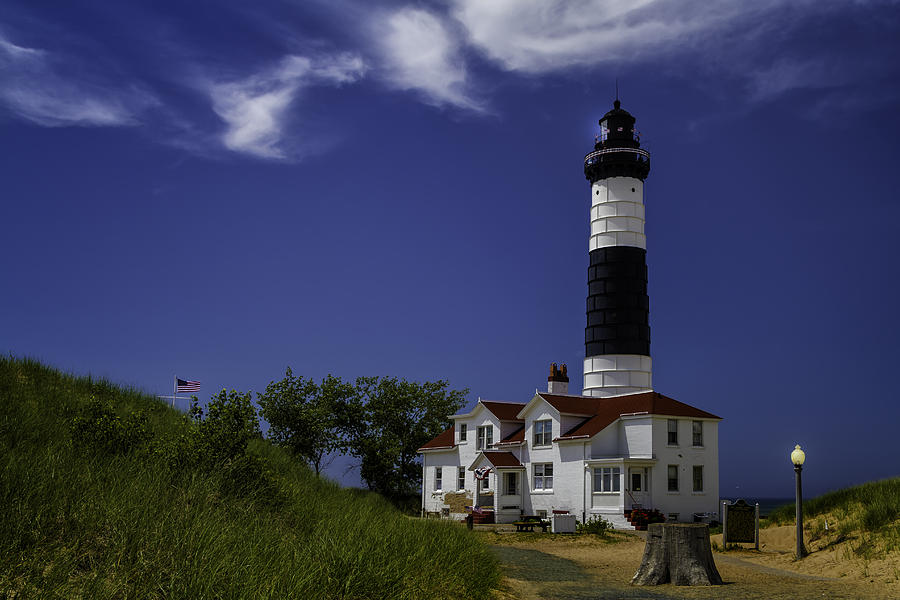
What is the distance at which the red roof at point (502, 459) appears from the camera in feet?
132

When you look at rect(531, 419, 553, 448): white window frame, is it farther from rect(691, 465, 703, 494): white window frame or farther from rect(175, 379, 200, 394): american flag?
rect(175, 379, 200, 394): american flag

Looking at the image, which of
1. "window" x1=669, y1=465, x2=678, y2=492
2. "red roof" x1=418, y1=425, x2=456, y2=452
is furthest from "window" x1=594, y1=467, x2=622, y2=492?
"red roof" x1=418, y1=425, x2=456, y2=452

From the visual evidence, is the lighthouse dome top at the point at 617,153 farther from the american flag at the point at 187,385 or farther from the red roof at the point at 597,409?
the american flag at the point at 187,385

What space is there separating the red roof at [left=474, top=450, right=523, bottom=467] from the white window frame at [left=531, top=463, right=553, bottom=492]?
948 mm

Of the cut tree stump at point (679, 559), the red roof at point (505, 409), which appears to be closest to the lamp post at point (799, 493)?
the cut tree stump at point (679, 559)

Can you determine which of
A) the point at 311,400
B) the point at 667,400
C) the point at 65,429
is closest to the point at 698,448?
the point at 667,400

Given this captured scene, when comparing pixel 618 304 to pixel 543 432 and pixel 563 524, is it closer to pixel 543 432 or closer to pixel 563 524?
pixel 543 432

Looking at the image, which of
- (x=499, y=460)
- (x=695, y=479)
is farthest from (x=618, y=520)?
(x=499, y=460)

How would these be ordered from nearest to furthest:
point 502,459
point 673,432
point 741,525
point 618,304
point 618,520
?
point 741,525 < point 618,520 < point 673,432 < point 502,459 < point 618,304

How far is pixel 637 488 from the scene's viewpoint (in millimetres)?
35375

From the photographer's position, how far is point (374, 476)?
5047 centimetres

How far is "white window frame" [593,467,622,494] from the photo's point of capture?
35.4 meters

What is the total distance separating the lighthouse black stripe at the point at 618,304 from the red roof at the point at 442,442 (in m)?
10.2

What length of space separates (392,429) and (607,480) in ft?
63.1
